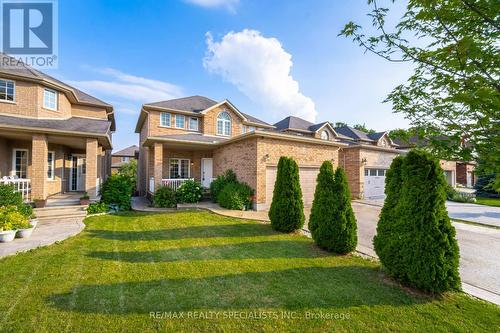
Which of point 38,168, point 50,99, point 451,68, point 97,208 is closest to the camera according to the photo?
point 451,68

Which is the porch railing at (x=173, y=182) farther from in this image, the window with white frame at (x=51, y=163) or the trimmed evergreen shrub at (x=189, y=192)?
the window with white frame at (x=51, y=163)

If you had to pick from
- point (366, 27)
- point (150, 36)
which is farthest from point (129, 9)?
point (366, 27)

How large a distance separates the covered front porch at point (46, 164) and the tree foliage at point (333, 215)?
1118cm

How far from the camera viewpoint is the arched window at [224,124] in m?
18.2

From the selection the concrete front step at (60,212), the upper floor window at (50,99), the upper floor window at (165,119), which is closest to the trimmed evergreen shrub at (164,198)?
the concrete front step at (60,212)

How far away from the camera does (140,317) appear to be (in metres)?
3.26

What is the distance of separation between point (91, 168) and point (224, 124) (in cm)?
1011

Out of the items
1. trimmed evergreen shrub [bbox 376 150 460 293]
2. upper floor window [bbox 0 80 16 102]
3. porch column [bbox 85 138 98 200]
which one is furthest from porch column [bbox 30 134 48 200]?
trimmed evergreen shrub [bbox 376 150 460 293]

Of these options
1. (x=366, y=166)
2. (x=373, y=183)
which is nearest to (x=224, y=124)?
(x=366, y=166)

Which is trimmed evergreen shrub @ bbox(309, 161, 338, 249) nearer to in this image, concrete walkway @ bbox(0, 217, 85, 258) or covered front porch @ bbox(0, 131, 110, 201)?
concrete walkway @ bbox(0, 217, 85, 258)

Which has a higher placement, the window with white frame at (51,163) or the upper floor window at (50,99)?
the upper floor window at (50,99)

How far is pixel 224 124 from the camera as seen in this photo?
729 inches

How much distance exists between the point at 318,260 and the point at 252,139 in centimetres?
753

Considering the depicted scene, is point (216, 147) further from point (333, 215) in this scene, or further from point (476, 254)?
point (476, 254)
